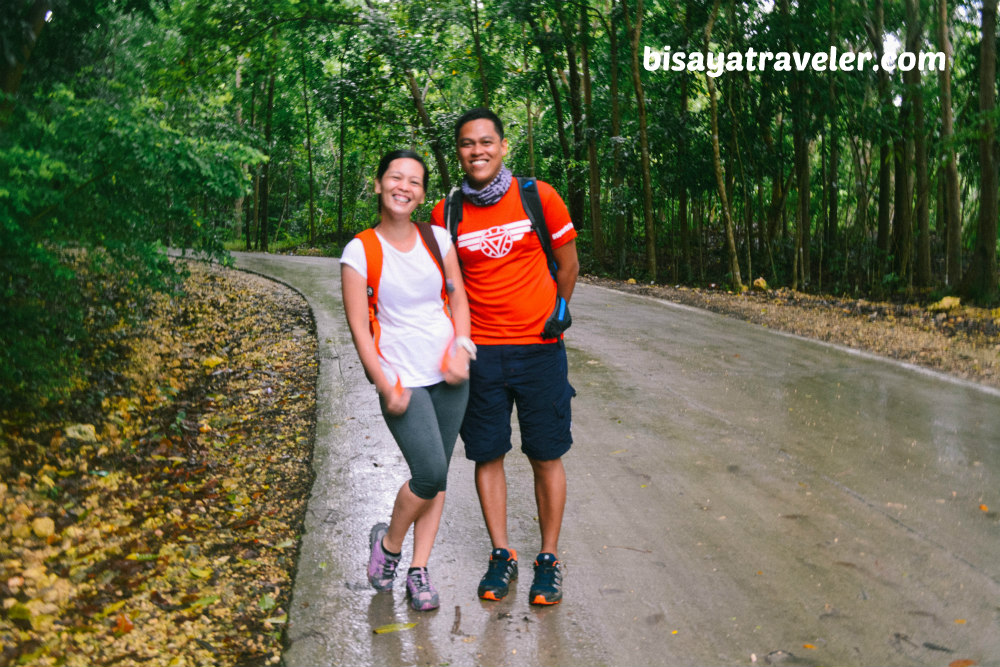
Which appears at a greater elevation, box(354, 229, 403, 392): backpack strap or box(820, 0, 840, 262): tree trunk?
box(820, 0, 840, 262): tree trunk

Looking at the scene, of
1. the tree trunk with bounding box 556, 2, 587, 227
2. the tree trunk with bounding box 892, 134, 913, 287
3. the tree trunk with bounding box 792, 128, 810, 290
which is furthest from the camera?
the tree trunk with bounding box 556, 2, 587, 227

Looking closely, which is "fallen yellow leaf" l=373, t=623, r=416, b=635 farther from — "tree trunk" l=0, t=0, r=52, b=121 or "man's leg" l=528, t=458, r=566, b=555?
"tree trunk" l=0, t=0, r=52, b=121

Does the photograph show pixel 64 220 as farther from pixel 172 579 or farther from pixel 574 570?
pixel 574 570

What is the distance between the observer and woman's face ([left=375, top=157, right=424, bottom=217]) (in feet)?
10.8

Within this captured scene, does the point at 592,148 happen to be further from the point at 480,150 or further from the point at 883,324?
the point at 480,150

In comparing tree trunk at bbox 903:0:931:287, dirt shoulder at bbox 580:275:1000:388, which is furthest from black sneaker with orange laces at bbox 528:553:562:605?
tree trunk at bbox 903:0:931:287

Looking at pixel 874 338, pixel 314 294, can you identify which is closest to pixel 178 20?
pixel 314 294

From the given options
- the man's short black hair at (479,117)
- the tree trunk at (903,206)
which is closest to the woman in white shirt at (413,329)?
the man's short black hair at (479,117)

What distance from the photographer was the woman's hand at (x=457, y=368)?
127 inches

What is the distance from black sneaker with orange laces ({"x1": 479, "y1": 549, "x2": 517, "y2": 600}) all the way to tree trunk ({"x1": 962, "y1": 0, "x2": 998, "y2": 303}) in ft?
35.5

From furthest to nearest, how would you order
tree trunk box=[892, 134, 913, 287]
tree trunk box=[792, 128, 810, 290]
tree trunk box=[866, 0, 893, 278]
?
1. tree trunk box=[792, 128, 810, 290]
2. tree trunk box=[892, 134, 913, 287]
3. tree trunk box=[866, 0, 893, 278]

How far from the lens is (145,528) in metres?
4.42

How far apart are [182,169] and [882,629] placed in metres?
4.54

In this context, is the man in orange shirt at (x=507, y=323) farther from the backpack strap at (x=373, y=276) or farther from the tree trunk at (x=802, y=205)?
the tree trunk at (x=802, y=205)
